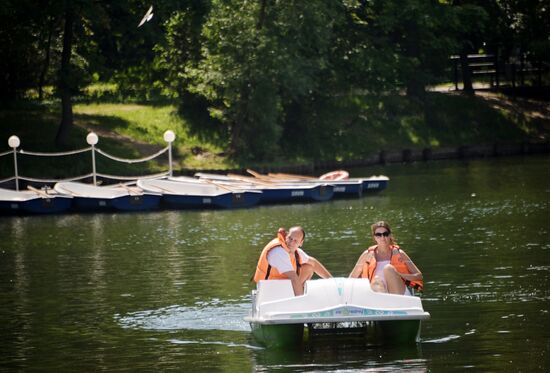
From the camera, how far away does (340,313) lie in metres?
19.9

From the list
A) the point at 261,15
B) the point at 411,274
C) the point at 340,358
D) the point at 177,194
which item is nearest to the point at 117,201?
the point at 177,194

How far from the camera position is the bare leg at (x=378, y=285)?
21.1 meters

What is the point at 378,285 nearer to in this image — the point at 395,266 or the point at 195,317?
the point at 395,266

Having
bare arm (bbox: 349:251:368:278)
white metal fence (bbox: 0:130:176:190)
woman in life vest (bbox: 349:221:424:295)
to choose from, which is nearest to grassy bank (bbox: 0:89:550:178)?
white metal fence (bbox: 0:130:176:190)

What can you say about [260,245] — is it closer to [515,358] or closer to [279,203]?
[279,203]

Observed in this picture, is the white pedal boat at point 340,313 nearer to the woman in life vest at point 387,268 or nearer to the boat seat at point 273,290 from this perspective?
the boat seat at point 273,290

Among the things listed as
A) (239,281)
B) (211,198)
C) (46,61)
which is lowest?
(239,281)

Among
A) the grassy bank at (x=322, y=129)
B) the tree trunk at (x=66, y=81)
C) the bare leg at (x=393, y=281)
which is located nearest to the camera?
the bare leg at (x=393, y=281)

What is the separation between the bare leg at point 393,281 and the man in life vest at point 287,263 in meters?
1.20

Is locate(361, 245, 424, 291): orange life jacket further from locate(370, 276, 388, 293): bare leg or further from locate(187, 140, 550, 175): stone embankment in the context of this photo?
locate(187, 140, 550, 175): stone embankment

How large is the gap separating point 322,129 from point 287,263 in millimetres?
40003

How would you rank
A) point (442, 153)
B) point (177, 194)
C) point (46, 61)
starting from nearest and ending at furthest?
1. point (177, 194)
2. point (46, 61)
3. point (442, 153)

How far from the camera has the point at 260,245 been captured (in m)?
35.2

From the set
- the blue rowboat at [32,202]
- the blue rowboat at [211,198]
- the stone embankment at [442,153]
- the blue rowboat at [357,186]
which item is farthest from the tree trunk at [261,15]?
the blue rowboat at [32,202]
